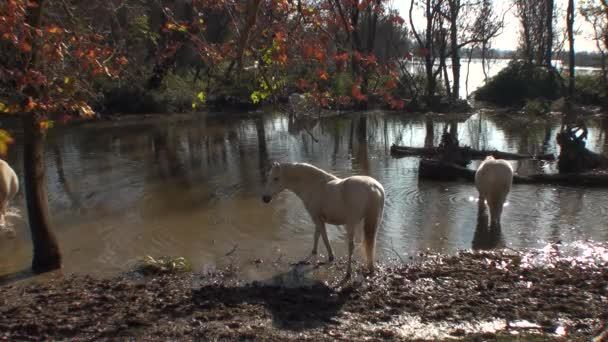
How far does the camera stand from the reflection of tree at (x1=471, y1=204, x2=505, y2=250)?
9195 millimetres

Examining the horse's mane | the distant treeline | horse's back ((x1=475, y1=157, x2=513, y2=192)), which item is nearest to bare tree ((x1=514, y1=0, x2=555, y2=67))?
the distant treeline

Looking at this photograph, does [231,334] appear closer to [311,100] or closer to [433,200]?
[311,100]

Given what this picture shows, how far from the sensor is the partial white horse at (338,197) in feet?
24.8

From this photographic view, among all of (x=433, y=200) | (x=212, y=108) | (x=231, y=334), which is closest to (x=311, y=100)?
(x=231, y=334)

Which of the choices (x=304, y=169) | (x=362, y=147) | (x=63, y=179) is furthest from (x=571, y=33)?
(x=304, y=169)

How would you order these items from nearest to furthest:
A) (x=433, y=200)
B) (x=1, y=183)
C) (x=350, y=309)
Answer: (x=350, y=309), (x=1, y=183), (x=433, y=200)

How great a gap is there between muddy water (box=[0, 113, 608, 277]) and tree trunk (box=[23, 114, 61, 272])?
38 cm

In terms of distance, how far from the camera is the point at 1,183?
1001cm

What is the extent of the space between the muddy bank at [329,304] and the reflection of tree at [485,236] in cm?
105

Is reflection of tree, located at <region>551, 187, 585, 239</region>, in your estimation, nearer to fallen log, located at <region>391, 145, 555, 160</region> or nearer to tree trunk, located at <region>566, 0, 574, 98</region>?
fallen log, located at <region>391, 145, 555, 160</region>

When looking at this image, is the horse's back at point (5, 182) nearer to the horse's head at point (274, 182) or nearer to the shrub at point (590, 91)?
the horse's head at point (274, 182)

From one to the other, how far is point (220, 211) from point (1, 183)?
4090 mm

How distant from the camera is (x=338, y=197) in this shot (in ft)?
25.7

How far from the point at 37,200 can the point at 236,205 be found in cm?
480
